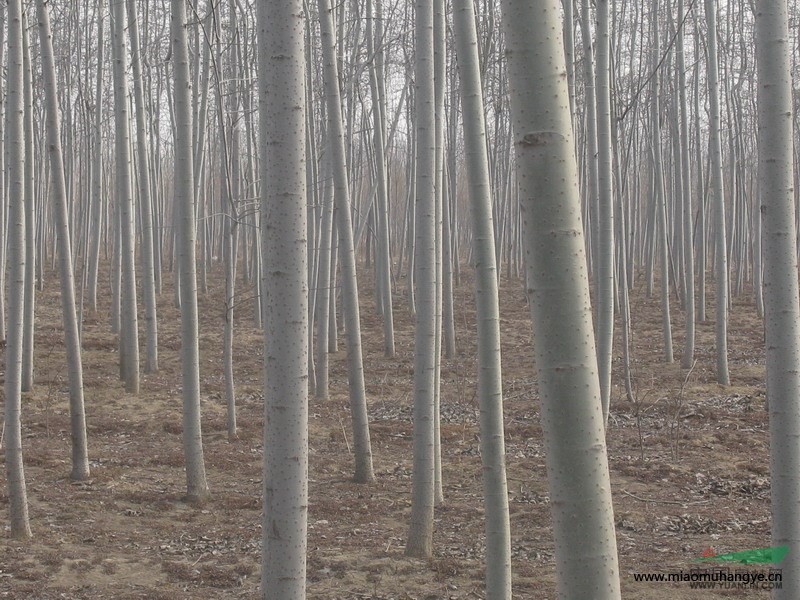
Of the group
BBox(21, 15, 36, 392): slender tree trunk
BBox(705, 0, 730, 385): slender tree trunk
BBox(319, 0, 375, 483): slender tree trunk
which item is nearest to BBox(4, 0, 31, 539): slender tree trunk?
BBox(21, 15, 36, 392): slender tree trunk

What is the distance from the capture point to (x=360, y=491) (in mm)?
6176

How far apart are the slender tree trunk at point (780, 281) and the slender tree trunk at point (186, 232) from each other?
3.87 metres

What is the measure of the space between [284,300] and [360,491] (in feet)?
13.9

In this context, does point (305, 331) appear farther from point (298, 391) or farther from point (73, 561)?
point (73, 561)

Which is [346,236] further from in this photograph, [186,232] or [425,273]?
[425,273]

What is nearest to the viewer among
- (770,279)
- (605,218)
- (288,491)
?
(288,491)

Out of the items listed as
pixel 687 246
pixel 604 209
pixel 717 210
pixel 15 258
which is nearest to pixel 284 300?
pixel 15 258

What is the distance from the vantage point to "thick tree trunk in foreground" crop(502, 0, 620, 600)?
1.37m

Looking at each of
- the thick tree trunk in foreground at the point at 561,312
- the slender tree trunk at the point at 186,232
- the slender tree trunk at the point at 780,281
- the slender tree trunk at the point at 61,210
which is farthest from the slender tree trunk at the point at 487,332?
the slender tree trunk at the point at 61,210

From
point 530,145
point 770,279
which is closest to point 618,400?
point 770,279

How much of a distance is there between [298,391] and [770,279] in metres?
1.56

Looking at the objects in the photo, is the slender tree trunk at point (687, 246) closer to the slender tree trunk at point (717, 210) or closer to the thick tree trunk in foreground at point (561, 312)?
the slender tree trunk at point (717, 210)

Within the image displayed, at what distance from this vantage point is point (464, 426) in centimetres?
839

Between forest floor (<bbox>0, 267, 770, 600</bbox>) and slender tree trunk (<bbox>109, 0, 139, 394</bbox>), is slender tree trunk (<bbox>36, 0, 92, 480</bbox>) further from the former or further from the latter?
slender tree trunk (<bbox>109, 0, 139, 394</bbox>)
